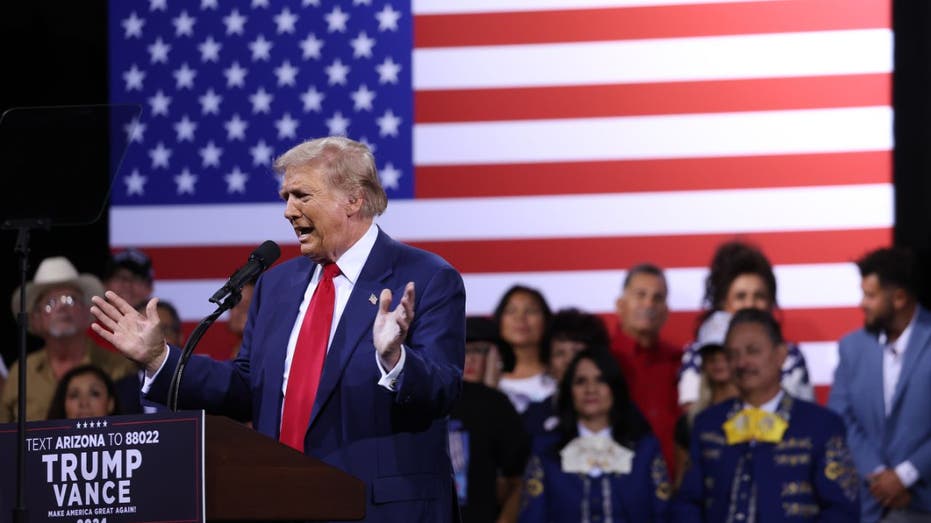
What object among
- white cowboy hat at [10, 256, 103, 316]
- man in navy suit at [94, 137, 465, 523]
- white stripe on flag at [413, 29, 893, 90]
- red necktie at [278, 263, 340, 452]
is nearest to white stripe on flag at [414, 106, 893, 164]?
white stripe on flag at [413, 29, 893, 90]

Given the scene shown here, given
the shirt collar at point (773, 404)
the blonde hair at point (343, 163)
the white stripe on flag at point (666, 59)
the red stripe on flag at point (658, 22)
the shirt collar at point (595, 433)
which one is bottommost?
the shirt collar at point (595, 433)

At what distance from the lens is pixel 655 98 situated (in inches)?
251

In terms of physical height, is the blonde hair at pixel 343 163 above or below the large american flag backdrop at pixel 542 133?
below

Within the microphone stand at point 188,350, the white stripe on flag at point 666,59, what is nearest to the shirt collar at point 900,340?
the white stripe on flag at point 666,59

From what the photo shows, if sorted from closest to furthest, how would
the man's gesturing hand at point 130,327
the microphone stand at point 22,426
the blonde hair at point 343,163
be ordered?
the microphone stand at point 22,426 < the man's gesturing hand at point 130,327 < the blonde hair at point 343,163

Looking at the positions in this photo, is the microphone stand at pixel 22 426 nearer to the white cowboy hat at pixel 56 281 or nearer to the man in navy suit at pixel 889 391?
the white cowboy hat at pixel 56 281

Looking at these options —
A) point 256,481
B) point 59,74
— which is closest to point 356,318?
point 256,481

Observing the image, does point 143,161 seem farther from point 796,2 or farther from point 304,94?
point 796,2

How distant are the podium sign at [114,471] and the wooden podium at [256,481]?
0.04 m

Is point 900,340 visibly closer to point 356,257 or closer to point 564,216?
point 564,216

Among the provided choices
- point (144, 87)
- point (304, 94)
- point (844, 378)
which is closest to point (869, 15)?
point (844, 378)

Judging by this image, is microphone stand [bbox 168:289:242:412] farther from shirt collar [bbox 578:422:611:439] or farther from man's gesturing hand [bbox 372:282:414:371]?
shirt collar [bbox 578:422:611:439]

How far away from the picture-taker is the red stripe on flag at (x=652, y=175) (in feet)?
20.5

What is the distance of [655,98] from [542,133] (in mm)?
528
